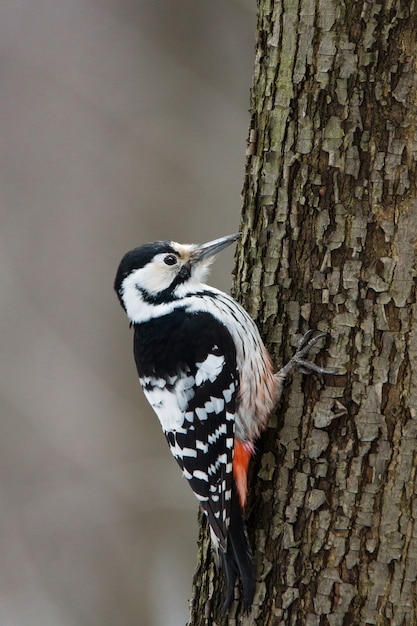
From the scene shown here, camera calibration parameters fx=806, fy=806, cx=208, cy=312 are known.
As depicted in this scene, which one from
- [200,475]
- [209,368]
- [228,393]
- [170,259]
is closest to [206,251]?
[170,259]

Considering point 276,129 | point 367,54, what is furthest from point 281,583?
point 367,54

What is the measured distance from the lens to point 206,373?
3203mm

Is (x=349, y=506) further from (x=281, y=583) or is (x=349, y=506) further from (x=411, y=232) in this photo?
(x=411, y=232)

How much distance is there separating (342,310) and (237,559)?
0.95 meters

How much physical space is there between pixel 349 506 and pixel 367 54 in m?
1.54

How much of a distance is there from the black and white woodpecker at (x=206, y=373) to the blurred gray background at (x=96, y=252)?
2.69 m

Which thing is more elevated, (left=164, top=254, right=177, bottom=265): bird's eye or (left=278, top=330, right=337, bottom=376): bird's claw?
(left=164, top=254, right=177, bottom=265): bird's eye

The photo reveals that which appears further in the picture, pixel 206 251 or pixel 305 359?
pixel 206 251

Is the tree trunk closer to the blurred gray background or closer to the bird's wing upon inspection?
the bird's wing

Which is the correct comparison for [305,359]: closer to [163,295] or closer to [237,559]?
[237,559]

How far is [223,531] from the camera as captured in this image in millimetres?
2877

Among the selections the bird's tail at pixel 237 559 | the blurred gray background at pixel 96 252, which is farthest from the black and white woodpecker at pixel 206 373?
the blurred gray background at pixel 96 252

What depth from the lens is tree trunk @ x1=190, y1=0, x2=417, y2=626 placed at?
2686 millimetres

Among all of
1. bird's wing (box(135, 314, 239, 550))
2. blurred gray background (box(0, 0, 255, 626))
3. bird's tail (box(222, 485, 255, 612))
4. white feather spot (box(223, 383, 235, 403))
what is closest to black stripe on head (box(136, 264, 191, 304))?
bird's wing (box(135, 314, 239, 550))
